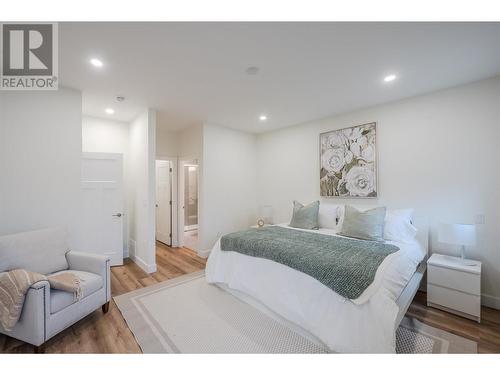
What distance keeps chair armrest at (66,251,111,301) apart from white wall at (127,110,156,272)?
106 cm

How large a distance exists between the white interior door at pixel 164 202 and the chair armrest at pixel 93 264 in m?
2.56

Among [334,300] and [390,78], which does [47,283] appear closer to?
[334,300]

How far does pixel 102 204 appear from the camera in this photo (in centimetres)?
354

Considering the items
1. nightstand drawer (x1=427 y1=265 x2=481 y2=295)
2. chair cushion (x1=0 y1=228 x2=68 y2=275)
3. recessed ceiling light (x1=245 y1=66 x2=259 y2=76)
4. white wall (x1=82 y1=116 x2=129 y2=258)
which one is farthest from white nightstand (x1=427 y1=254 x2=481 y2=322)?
white wall (x1=82 y1=116 x2=129 y2=258)

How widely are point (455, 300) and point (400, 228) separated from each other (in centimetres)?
86

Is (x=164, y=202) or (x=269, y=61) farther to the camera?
(x=164, y=202)

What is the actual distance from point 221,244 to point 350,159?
2.45 metres

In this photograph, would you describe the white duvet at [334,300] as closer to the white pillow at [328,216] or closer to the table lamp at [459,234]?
the table lamp at [459,234]

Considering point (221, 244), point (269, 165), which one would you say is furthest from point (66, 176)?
point (269, 165)

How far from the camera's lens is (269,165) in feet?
15.8

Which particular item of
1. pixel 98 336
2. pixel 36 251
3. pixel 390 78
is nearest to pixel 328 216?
pixel 390 78

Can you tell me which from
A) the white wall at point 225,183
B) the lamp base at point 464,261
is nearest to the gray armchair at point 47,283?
the white wall at point 225,183

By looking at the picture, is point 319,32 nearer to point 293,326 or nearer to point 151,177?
point 293,326

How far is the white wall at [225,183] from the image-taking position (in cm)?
412
